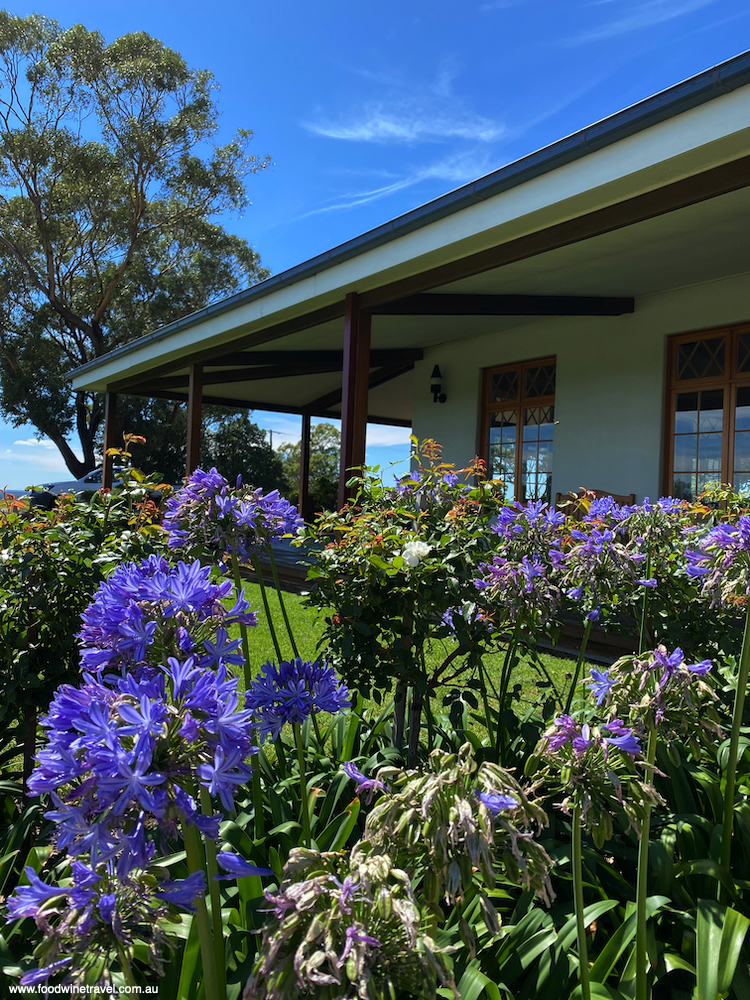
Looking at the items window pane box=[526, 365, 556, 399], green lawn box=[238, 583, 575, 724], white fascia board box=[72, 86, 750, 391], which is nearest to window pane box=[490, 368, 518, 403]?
window pane box=[526, 365, 556, 399]

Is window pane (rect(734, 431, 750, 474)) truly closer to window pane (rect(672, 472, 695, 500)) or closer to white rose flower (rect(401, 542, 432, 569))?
window pane (rect(672, 472, 695, 500))

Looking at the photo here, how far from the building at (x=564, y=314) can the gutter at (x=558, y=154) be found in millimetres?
11

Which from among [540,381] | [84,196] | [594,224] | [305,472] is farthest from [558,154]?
[84,196]

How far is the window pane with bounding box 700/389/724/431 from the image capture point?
651 cm

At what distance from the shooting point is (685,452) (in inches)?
Result: 268

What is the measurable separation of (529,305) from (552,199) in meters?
3.10

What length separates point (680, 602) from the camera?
2.42m

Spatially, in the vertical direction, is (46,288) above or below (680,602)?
above

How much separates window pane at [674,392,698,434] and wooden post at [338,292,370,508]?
3.19 metres

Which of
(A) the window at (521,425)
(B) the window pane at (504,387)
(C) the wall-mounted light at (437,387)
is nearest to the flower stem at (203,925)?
(A) the window at (521,425)

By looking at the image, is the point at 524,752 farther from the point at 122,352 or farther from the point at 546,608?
the point at 122,352

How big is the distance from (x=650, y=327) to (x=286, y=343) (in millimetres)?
4789

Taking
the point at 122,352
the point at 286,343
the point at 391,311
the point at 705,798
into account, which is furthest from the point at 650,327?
the point at 122,352

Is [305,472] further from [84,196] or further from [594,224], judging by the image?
[84,196]
